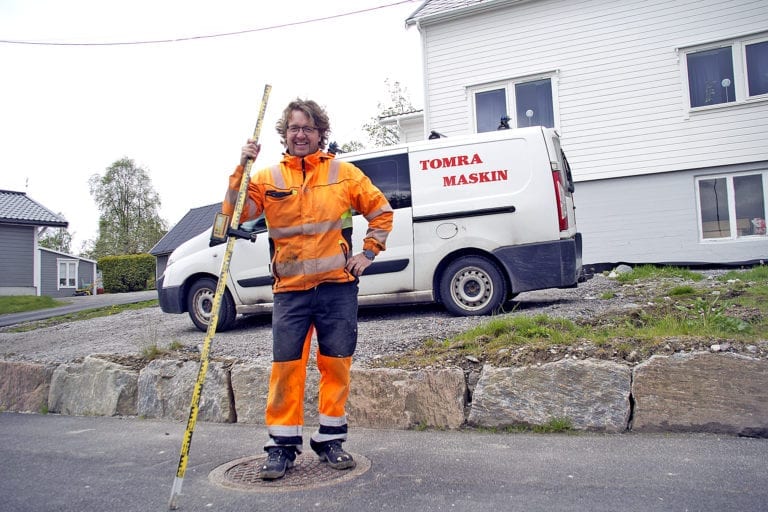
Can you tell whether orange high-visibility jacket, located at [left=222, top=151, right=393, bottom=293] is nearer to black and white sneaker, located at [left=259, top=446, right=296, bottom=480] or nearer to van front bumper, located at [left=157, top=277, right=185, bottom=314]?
black and white sneaker, located at [left=259, top=446, right=296, bottom=480]

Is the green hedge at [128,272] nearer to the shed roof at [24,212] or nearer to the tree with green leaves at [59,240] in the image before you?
the shed roof at [24,212]

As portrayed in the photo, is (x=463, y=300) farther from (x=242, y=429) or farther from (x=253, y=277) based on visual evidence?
(x=242, y=429)

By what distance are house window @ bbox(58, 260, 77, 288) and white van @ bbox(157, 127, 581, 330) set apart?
4196 cm

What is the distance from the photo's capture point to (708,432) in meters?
3.79

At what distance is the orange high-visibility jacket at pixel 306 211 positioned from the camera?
139 inches

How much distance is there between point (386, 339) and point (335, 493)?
2478mm

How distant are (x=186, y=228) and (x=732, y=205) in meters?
33.5

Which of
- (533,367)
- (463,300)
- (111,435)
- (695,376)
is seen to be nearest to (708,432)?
(695,376)

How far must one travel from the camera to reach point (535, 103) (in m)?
13.7

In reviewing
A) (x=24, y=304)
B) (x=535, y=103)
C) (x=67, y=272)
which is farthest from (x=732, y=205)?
(x=67, y=272)

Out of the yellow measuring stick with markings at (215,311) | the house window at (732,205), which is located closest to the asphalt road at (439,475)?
the yellow measuring stick with markings at (215,311)

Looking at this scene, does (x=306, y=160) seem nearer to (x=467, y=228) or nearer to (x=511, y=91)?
(x=467, y=228)

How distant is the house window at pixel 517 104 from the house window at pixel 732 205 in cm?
345

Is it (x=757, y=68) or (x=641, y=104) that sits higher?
(x=757, y=68)
